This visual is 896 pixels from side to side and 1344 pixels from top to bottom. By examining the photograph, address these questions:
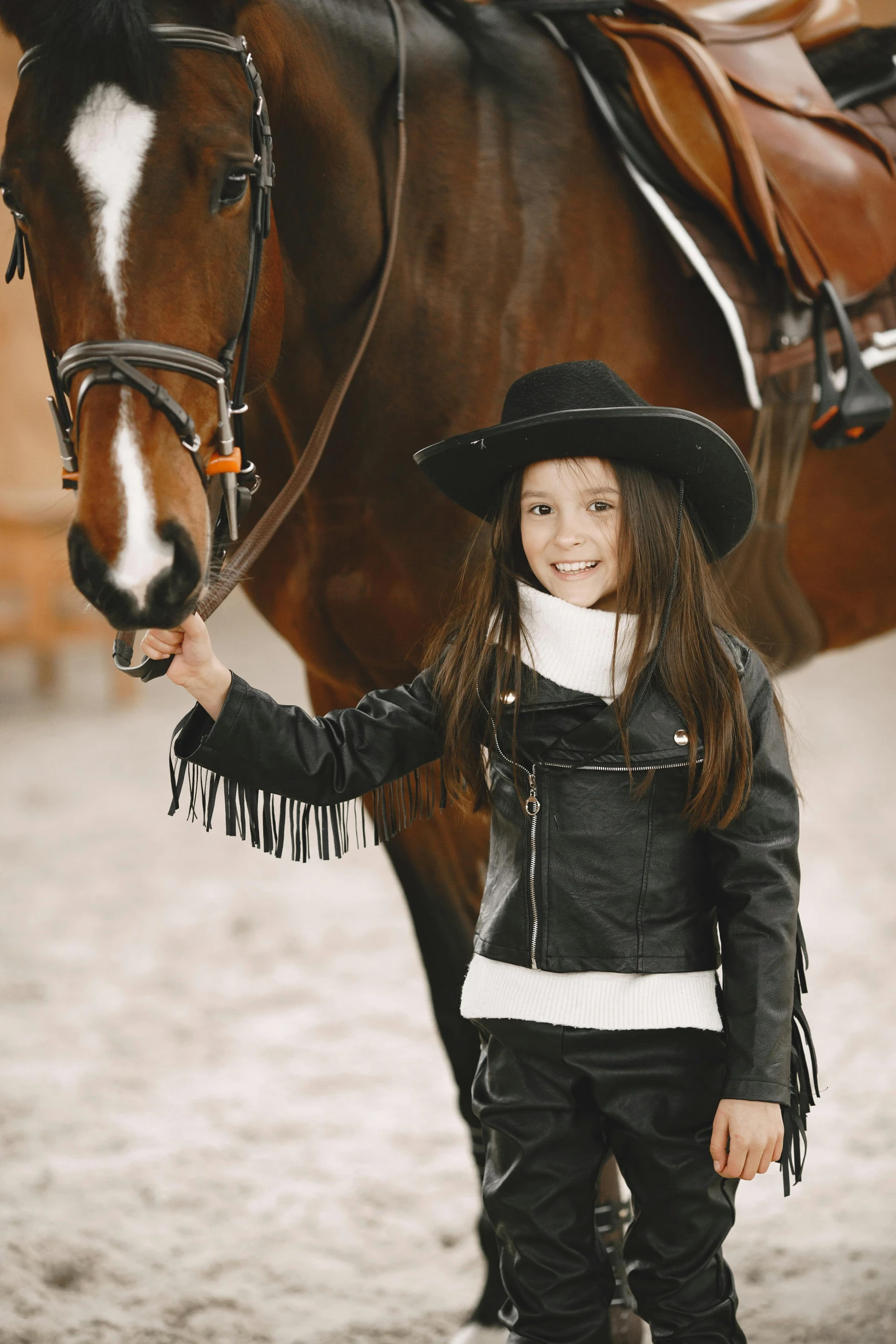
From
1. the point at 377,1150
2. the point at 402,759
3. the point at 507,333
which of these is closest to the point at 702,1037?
the point at 402,759

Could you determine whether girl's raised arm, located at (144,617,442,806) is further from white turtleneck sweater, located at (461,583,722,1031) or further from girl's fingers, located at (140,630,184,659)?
white turtleneck sweater, located at (461,583,722,1031)

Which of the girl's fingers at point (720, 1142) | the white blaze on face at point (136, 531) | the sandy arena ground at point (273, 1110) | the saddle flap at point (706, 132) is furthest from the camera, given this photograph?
the sandy arena ground at point (273, 1110)

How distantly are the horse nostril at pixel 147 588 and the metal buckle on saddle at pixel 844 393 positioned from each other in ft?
3.10

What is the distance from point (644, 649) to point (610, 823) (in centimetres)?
16

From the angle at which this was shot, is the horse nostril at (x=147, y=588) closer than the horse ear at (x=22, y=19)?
Yes

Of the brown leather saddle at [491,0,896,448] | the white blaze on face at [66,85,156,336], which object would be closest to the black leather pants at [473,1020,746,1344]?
the white blaze on face at [66,85,156,336]

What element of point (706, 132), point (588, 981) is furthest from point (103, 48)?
point (588, 981)

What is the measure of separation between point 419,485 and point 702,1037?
2.29ft

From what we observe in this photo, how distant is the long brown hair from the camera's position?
1.11 m

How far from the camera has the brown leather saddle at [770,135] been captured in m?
1.55

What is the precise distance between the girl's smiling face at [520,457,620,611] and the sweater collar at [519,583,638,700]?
22 mm

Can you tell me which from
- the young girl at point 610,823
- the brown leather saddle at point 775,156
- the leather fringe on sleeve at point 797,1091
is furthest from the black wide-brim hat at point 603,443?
the brown leather saddle at point 775,156

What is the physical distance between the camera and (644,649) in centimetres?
113

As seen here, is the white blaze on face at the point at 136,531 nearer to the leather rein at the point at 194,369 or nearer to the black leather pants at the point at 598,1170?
the leather rein at the point at 194,369
